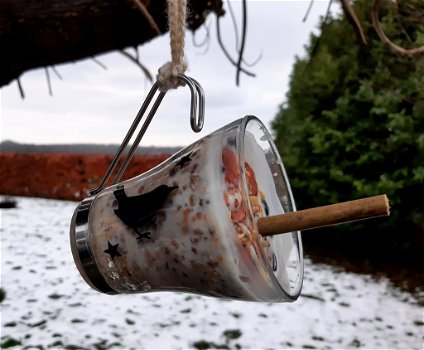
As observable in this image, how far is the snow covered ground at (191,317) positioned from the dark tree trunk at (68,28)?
4.84ft

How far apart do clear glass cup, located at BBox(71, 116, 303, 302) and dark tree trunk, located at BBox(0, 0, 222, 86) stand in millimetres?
995

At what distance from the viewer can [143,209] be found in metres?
0.66

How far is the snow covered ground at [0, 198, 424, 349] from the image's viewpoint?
281cm

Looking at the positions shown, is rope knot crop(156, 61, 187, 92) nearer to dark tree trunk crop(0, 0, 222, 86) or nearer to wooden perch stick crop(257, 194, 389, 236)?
wooden perch stick crop(257, 194, 389, 236)

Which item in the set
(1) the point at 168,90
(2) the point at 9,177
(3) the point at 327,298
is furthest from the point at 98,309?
(2) the point at 9,177

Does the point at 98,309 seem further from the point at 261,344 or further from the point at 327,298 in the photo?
the point at 327,298

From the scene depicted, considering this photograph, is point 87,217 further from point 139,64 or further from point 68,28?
point 139,64

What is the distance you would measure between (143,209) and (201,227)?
92 millimetres

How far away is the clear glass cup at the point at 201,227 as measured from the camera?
585mm

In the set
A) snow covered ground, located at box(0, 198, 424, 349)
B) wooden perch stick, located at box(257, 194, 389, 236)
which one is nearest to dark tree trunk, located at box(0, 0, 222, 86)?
wooden perch stick, located at box(257, 194, 389, 236)

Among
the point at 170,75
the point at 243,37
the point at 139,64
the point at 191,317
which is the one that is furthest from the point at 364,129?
the point at 170,75

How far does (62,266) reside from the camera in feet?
13.6

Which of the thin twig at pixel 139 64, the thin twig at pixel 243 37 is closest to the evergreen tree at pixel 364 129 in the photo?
the thin twig at pixel 243 37

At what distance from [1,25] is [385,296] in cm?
320
